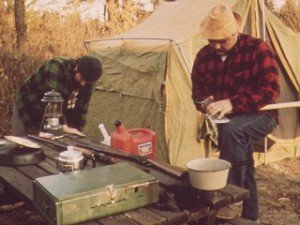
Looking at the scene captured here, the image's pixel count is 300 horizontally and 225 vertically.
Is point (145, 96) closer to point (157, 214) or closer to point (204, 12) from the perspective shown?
point (204, 12)

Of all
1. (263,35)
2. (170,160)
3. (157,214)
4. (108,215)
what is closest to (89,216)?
(108,215)

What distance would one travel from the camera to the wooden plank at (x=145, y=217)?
204 cm

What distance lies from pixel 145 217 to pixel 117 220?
0.42ft

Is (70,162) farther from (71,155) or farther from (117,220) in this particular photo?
(117,220)

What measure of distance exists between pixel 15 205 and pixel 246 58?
228 centimetres

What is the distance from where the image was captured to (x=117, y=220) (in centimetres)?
206

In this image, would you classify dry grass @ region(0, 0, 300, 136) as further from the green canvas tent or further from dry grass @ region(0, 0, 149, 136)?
the green canvas tent

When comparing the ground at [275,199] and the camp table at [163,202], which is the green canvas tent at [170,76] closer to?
the ground at [275,199]

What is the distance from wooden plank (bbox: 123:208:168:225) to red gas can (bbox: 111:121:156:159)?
1696mm

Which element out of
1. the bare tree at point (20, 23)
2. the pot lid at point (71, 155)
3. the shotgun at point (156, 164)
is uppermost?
the bare tree at point (20, 23)

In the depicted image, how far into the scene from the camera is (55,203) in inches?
78.0

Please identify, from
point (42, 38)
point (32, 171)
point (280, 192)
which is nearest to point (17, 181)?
point (32, 171)

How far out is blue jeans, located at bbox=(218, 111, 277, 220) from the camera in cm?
342

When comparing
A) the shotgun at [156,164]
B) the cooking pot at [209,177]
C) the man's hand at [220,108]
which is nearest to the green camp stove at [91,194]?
the cooking pot at [209,177]
